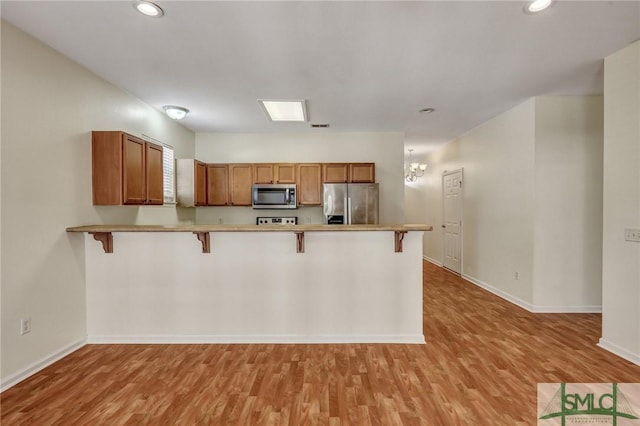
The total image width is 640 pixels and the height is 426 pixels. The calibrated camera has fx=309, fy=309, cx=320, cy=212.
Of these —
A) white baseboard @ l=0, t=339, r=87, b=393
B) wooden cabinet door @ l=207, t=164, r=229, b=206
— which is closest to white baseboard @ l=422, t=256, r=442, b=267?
wooden cabinet door @ l=207, t=164, r=229, b=206

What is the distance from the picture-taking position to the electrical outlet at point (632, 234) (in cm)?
266

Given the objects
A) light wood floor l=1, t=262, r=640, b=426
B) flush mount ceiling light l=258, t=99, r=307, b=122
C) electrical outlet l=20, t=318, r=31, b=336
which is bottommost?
light wood floor l=1, t=262, r=640, b=426

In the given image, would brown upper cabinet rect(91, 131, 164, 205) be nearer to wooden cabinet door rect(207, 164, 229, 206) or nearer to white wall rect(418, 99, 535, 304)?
wooden cabinet door rect(207, 164, 229, 206)

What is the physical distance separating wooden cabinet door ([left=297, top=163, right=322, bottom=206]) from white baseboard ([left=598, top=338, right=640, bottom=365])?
3.89 metres

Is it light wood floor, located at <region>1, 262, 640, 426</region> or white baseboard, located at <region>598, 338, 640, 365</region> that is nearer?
light wood floor, located at <region>1, 262, 640, 426</region>

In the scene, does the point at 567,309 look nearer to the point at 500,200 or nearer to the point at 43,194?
the point at 500,200

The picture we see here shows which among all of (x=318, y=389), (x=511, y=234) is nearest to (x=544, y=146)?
(x=511, y=234)

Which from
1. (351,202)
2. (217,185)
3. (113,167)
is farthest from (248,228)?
(217,185)

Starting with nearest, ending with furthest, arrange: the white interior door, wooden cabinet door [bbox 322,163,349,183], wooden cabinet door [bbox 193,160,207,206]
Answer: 1. wooden cabinet door [bbox 193,160,207,206]
2. wooden cabinet door [bbox 322,163,349,183]
3. the white interior door

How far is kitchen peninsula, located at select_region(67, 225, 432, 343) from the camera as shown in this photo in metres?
3.02

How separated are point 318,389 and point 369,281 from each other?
111cm

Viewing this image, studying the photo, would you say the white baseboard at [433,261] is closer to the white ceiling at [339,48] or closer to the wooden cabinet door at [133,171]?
the white ceiling at [339,48]

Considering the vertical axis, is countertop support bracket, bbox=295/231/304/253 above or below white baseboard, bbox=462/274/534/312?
above

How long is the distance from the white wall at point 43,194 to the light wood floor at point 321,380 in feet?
1.13
